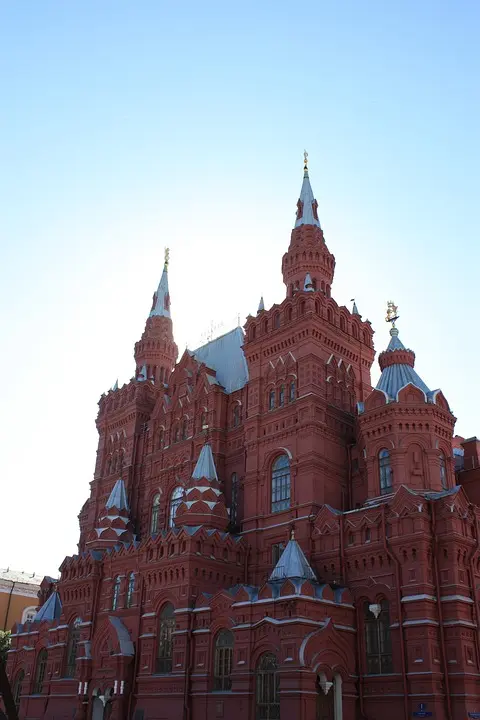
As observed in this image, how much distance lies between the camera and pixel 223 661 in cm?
3008

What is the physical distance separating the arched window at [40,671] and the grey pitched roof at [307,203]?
30.2 m

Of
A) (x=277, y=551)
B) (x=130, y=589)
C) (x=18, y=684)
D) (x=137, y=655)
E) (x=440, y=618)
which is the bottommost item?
(x=18, y=684)

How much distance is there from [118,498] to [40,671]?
10854mm

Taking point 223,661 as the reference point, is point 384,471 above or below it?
above

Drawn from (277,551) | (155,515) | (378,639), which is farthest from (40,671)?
(378,639)

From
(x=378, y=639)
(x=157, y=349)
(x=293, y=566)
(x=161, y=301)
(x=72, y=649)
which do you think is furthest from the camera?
(x=161, y=301)

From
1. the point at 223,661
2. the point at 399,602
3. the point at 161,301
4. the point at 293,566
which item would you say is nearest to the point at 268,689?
the point at 223,661

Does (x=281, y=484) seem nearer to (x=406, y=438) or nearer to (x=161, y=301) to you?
(x=406, y=438)

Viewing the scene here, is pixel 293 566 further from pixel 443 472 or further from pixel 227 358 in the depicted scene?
pixel 227 358

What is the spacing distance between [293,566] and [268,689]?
503cm

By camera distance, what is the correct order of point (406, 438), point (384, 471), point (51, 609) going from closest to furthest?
point (406, 438)
point (384, 471)
point (51, 609)

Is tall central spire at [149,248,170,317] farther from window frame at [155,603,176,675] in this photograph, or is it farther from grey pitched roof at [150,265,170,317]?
window frame at [155,603,176,675]

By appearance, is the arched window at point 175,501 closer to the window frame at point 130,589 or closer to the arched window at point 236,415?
the window frame at point 130,589

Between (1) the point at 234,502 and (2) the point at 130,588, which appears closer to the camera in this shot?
(2) the point at 130,588
